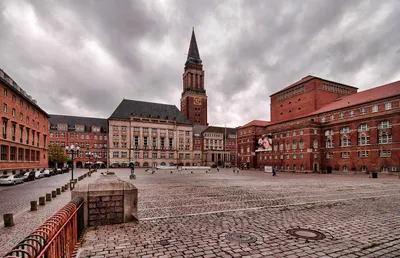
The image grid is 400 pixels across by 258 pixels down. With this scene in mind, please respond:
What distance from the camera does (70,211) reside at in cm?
581

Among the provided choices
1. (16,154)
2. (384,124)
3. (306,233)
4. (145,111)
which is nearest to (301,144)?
(384,124)

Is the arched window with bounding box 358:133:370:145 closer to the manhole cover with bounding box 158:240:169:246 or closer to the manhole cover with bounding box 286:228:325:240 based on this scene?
Answer: the manhole cover with bounding box 286:228:325:240

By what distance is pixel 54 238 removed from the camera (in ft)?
13.2

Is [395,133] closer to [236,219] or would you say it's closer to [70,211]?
[236,219]

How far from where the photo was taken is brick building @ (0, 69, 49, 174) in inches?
1371

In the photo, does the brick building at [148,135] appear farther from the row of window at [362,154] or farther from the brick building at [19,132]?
the row of window at [362,154]

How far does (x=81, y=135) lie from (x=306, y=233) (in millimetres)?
95941

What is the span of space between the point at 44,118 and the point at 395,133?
2985 inches

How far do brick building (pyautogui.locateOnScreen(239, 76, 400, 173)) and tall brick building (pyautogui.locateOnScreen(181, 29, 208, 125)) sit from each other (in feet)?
165

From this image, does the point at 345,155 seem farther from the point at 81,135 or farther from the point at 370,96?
the point at 81,135

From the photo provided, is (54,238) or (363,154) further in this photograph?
(363,154)

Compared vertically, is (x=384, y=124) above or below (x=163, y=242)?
above

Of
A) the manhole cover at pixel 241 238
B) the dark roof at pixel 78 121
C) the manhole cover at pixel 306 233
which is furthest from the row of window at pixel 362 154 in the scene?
the dark roof at pixel 78 121

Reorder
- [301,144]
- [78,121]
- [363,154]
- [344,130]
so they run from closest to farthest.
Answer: [363,154], [344,130], [301,144], [78,121]
